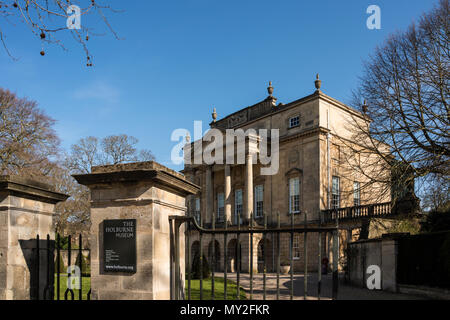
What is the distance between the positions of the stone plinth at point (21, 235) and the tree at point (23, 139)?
25.8 meters

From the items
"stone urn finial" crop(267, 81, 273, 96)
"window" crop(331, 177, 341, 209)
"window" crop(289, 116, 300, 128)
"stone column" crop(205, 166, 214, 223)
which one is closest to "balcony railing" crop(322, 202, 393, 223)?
"window" crop(331, 177, 341, 209)

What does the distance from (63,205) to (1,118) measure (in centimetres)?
1092

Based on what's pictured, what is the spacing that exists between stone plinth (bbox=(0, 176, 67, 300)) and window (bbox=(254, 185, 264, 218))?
3226 cm

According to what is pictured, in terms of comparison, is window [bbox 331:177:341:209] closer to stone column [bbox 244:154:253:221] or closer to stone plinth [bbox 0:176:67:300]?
stone column [bbox 244:154:253:221]

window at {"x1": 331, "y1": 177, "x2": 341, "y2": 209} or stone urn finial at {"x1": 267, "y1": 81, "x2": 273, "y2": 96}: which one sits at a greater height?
stone urn finial at {"x1": 267, "y1": 81, "x2": 273, "y2": 96}

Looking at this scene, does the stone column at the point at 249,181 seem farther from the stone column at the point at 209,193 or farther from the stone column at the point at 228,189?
the stone column at the point at 209,193

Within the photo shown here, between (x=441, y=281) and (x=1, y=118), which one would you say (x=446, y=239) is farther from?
(x=1, y=118)

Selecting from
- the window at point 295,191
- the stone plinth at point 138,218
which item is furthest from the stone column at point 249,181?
the stone plinth at point 138,218

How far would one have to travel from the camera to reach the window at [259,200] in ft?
125

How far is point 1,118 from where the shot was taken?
101 ft

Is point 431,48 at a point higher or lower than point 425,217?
higher

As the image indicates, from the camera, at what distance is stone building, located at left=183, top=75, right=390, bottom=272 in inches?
1293

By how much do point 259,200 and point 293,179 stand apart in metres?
4.62
